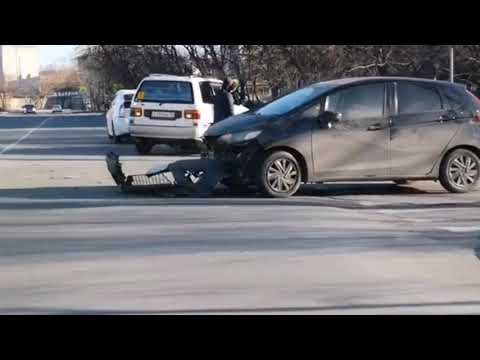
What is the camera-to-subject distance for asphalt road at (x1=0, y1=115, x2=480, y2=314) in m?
6.43

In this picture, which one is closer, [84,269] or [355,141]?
[84,269]

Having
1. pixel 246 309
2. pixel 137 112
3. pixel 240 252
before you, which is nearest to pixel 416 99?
pixel 240 252

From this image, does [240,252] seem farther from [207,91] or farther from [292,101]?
[207,91]

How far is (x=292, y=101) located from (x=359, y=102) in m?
0.98

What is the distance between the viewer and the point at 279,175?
11.6 m

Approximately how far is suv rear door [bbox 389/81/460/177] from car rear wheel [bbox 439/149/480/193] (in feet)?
0.68

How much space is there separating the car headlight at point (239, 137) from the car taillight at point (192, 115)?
23.3ft

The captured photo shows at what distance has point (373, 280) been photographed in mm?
7055

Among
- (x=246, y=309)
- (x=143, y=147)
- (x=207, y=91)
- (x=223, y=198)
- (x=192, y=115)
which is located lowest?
(x=246, y=309)

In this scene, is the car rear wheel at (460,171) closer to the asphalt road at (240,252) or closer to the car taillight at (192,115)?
the asphalt road at (240,252)
